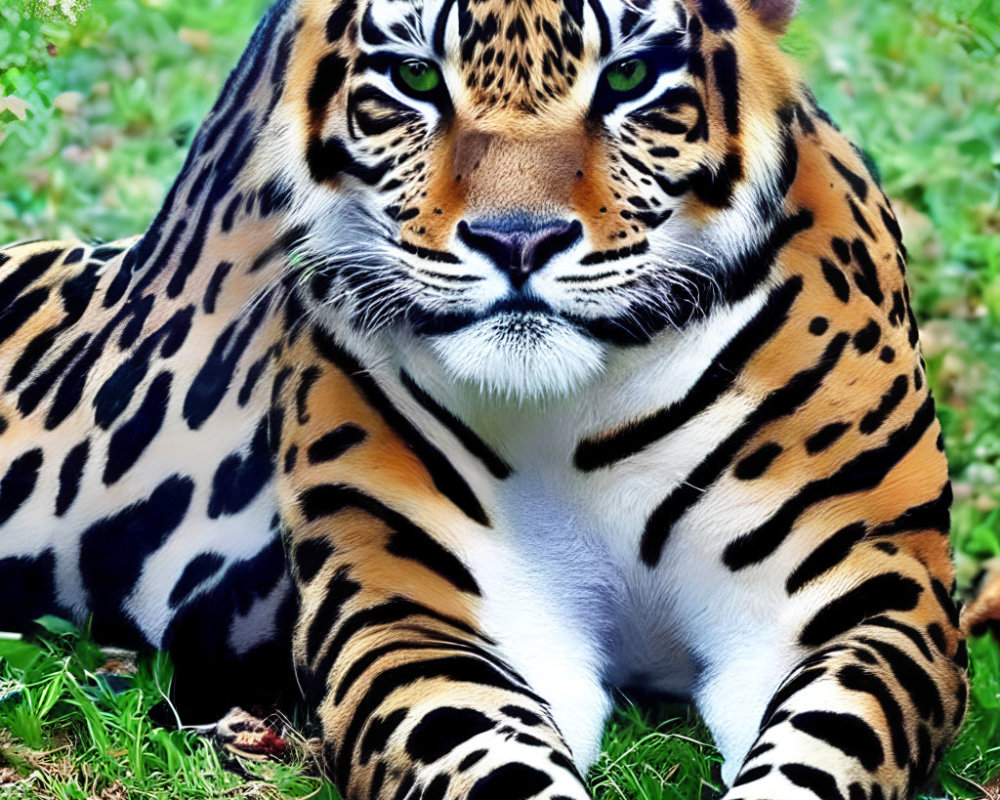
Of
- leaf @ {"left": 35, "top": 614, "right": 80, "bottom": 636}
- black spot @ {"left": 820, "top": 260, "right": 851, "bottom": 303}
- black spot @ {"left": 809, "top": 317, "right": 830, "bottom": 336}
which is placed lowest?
leaf @ {"left": 35, "top": 614, "right": 80, "bottom": 636}

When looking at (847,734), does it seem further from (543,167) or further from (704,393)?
(543,167)

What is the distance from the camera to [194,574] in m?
3.79

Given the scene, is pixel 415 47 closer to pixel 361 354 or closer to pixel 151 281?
pixel 361 354

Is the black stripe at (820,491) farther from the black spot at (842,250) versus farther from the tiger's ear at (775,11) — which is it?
the tiger's ear at (775,11)

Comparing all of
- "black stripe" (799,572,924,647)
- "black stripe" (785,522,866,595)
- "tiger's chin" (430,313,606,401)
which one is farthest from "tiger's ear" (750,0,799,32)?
"black stripe" (799,572,924,647)

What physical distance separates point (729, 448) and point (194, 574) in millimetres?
1389

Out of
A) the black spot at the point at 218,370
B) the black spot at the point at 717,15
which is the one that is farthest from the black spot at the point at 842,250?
the black spot at the point at 218,370

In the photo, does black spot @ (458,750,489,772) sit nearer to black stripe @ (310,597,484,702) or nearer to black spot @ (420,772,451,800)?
black spot @ (420,772,451,800)

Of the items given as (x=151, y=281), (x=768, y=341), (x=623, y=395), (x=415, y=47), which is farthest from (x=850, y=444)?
(x=151, y=281)

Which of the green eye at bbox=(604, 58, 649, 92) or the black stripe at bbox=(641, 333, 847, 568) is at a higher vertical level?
the green eye at bbox=(604, 58, 649, 92)

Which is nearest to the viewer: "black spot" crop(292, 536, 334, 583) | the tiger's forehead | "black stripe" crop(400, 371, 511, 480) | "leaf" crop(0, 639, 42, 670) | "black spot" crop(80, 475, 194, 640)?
the tiger's forehead

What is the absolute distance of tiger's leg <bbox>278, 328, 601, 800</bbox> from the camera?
2.93 m

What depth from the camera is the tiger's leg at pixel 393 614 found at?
2.93 m

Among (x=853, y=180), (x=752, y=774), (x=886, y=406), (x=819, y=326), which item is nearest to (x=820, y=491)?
(x=886, y=406)
